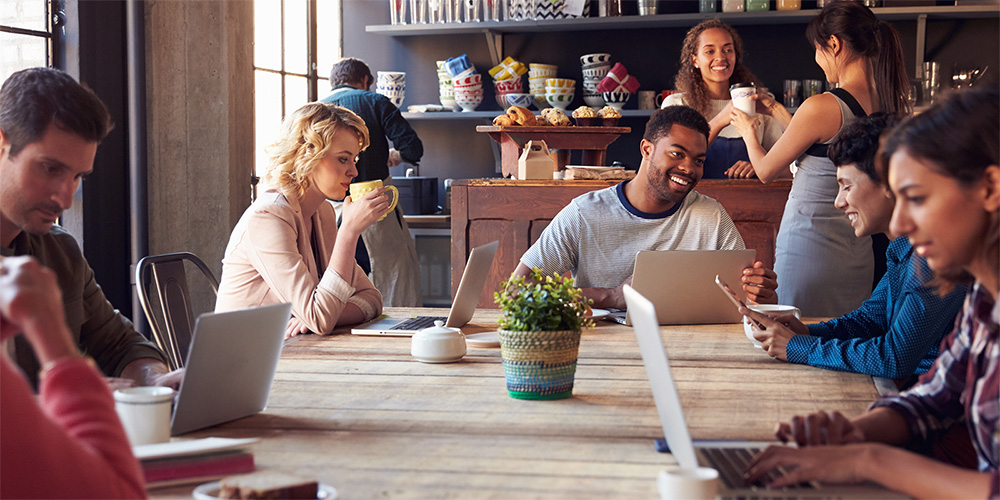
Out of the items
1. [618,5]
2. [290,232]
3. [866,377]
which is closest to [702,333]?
[866,377]

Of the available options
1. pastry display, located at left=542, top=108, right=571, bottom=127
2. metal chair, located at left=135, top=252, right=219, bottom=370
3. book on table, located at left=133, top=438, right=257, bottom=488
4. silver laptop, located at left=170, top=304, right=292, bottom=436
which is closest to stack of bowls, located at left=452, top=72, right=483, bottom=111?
pastry display, located at left=542, top=108, right=571, bottom=127

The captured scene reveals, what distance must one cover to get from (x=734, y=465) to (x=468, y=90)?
14.6 ft

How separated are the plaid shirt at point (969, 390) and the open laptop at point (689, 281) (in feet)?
2.88

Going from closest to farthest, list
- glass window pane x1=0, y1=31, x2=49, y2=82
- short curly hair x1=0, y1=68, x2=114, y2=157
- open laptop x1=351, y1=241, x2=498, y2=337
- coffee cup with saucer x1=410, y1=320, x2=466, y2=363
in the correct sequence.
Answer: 1. short curly hair x1=0, y1=68, x2=114, y2=157
2. coffee cup with saucer x1=410, y1=320, x2=466, y2=363
3. open laptop x1=351, y1=241, x2=498, y2=337
4. glass window pane x1=0, y1=31, x2=49, y2=82

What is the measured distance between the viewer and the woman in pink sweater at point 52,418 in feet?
2.68

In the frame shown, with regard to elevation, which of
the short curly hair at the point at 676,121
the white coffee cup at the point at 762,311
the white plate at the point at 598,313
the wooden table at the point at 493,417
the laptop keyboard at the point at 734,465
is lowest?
the wooden table at the point at 493,417

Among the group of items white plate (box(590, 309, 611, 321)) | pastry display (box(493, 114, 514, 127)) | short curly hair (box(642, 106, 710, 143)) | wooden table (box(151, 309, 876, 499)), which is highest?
pastry display (box(493, 114, 514, 127))

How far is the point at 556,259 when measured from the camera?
2.81 m

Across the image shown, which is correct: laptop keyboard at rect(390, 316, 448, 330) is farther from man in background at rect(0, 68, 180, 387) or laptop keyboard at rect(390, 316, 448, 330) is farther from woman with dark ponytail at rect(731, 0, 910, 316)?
woman with dark ponytail at rect(731, 0, 910, 316)

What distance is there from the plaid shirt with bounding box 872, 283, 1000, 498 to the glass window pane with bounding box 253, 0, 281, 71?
3715 millimetres

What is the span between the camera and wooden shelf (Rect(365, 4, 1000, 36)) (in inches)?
190

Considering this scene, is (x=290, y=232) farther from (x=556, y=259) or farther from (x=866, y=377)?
(x=866, y=377)

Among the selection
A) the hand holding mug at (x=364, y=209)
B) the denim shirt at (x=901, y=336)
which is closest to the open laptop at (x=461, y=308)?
the hand holding mug at (x=364, y=209)

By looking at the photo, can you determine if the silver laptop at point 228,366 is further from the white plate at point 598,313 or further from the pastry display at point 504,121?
the pastry display at point 504,121
